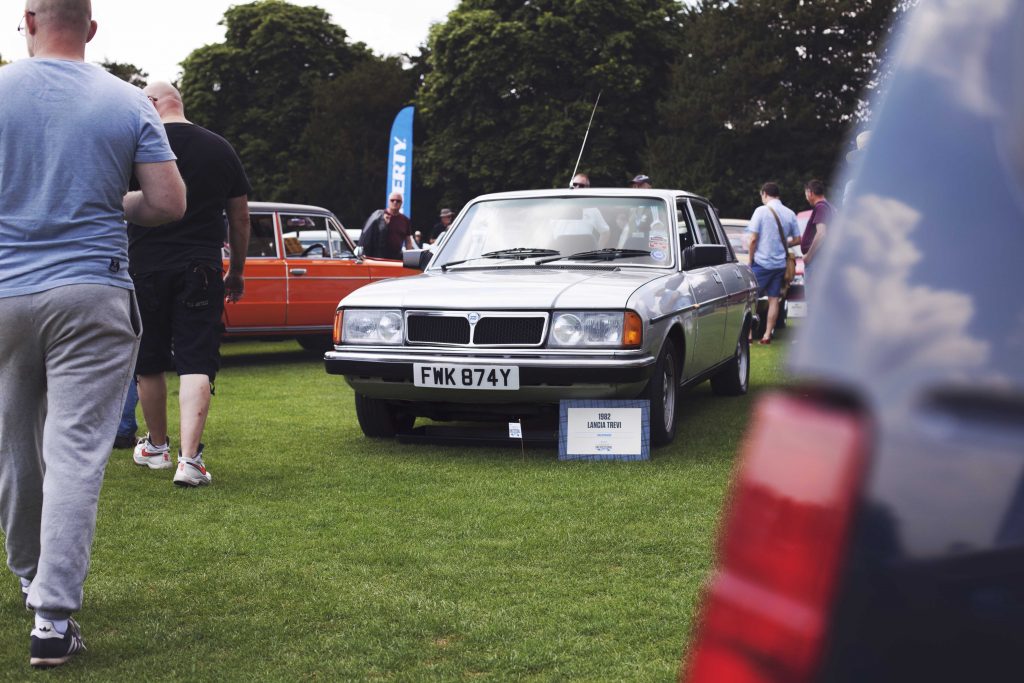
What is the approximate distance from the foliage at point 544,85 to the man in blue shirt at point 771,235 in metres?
29.1

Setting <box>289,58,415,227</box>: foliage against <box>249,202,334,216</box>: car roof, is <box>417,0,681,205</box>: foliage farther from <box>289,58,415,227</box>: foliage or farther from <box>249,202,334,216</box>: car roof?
<box>249,202,334,216</box>: car roof

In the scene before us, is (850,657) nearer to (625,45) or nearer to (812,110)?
(812,110)

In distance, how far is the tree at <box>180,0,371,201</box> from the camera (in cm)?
5438

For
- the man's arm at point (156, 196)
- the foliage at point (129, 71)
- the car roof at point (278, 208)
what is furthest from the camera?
the foliage at point (129, 71)

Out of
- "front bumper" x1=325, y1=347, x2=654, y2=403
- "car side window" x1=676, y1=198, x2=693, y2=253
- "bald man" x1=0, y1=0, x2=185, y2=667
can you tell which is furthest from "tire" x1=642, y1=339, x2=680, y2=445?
"bald man" x1=0, y1=0, x2=185, y2=667

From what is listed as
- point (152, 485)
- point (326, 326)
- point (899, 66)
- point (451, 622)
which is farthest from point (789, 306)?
point (899, 66)

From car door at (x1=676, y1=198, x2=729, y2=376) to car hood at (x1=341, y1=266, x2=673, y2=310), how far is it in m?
0.45

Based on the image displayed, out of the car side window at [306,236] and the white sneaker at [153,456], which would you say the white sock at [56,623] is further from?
the car side window at [306,236]

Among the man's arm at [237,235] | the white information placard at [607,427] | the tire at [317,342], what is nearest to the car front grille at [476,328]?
the white information placard at [607,427]

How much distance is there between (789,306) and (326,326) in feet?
17.1

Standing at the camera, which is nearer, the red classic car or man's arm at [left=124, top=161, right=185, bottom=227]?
man's arm at [left=124, top=161, right=185, bottom=227]

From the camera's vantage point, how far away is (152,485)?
6410 millimetres

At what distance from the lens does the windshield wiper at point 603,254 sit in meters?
7.89

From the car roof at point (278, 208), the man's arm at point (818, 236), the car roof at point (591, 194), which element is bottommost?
the man's arm at point (818, 236)
